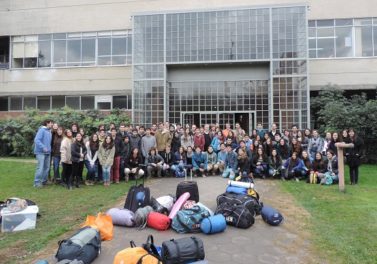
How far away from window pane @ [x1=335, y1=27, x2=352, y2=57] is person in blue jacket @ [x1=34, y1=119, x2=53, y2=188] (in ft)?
61.3

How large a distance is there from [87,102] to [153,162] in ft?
47.9

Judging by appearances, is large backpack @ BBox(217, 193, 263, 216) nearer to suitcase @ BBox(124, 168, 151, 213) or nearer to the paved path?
the paved path

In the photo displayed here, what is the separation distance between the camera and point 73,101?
25297 millimetres

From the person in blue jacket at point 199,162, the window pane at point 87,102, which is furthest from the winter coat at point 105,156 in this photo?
the window pane at point 87,102

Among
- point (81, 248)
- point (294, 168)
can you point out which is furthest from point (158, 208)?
point (294, 168)

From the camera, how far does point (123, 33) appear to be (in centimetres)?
2439

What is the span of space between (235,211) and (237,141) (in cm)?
719

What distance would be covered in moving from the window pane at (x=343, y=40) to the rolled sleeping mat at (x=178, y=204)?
1886 centimetres

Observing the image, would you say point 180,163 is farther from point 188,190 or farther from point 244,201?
point 244,201

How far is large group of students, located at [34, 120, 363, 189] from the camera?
10758 mm

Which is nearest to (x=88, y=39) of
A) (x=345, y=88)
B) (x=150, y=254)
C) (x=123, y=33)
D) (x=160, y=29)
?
(x=123, y=33)

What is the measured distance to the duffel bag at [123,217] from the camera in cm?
643

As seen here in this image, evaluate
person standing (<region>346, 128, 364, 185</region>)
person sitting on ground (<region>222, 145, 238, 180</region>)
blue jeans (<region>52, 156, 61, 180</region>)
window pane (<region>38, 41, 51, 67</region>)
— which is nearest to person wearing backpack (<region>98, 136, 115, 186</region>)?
blue jeans (<region>52, 156, 61, 180</region>)

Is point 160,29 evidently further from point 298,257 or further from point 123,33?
point 298,257
